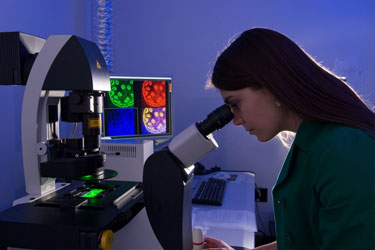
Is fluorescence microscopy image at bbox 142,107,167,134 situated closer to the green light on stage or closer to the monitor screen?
the monitor screen

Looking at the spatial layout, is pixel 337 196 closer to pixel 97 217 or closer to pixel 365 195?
pixel 365 195

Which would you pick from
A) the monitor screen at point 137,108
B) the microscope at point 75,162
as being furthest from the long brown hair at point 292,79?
the monitor screen at point 137,108

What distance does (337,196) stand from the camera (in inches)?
23.9

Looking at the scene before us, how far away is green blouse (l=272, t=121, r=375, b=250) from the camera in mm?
591

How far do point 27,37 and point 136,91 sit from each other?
0.92 meters

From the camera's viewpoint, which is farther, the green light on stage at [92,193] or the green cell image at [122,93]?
the green cell image at [122,93]

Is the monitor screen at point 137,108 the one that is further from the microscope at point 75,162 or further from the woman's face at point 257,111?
the woman's face at point 257,111

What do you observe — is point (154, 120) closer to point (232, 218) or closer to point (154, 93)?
point (154, 93)

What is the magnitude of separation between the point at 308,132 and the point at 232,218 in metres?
0.65

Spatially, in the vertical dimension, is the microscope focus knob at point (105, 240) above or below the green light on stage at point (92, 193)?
below

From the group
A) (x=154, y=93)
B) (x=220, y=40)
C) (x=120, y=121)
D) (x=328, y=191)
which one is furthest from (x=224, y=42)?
(x=328, y=191)

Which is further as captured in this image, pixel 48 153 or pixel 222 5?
pixel 222 5

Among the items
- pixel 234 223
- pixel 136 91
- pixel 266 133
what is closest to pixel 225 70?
pixel 266 133

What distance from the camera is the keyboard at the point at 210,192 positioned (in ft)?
4.81
